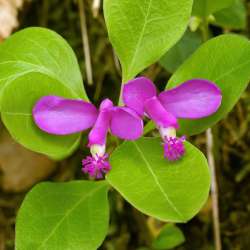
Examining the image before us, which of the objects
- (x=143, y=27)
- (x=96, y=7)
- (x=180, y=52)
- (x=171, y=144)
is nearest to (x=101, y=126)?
(x=171, y=144)

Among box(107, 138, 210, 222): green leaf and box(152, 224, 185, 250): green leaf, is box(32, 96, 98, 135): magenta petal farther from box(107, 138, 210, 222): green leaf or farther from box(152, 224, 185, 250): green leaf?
box(152, 224, 185, 250): green leaf

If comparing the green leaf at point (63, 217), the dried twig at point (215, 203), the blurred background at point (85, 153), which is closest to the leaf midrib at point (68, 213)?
the green leaf at point (63, 217)

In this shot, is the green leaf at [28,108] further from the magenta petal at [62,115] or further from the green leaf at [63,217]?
the green leaf at [63,217]

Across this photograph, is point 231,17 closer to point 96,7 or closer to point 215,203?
point 96,7

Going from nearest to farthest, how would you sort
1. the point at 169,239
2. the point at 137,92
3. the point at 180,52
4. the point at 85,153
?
the point at 137,92 → the point at 169,239 → the point at 180,52 → the point at 85,153

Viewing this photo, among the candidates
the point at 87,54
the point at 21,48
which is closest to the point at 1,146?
the point at 87,54

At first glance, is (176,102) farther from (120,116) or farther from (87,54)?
(87,54)

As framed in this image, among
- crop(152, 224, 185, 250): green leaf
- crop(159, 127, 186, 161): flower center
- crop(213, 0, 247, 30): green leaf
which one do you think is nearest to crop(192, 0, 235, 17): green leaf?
crop(213, 0, 247, 30): green leaf
